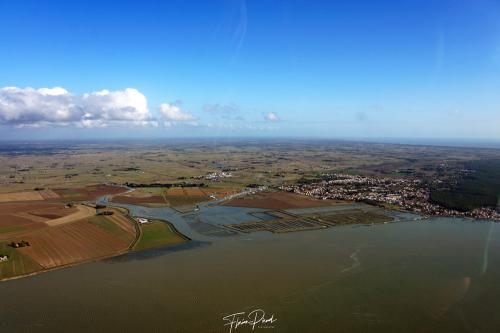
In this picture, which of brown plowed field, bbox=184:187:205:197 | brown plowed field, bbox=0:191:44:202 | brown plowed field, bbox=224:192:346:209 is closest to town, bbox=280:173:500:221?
brown plowed field, bbox=224:192:346:209

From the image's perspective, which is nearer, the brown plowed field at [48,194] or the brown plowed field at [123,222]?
the brown plowed field at [123,222]

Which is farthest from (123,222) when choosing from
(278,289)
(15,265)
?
(278,289)

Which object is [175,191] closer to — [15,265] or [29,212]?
[29,212]

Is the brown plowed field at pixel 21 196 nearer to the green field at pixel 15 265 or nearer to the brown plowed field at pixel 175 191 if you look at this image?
the brown plowed field at pixel 175 191

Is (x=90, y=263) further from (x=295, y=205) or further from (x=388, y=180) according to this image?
(x=388, y=180)

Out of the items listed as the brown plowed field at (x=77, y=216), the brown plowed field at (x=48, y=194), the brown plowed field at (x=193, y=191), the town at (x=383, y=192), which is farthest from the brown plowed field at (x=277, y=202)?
the brown plowed field at (x=48, y=194)

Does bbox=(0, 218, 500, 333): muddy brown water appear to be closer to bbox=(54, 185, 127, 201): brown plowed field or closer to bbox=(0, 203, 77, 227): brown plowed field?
bbox=(0, 203, 77, 227): brown plowed field
